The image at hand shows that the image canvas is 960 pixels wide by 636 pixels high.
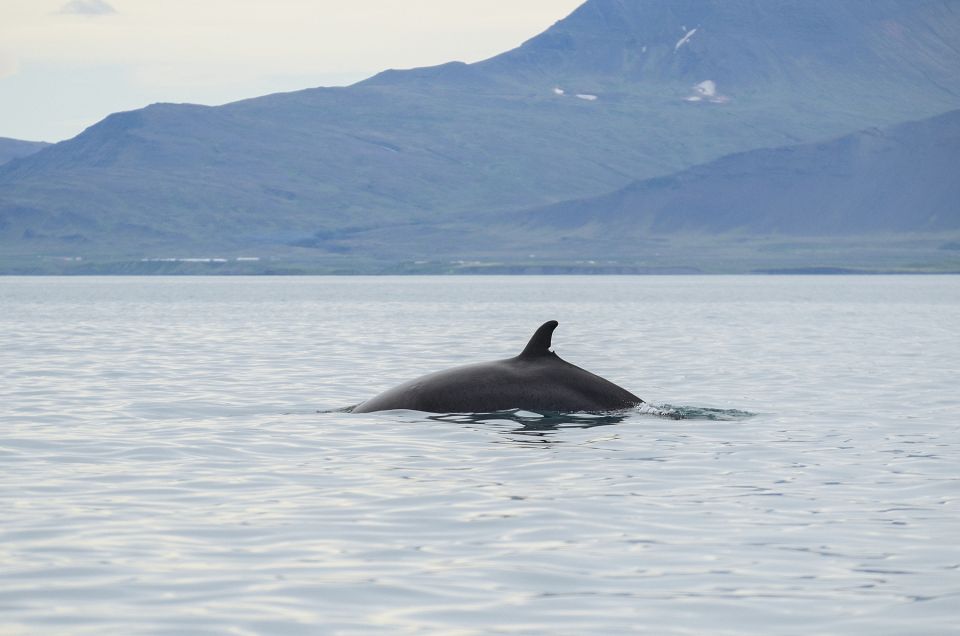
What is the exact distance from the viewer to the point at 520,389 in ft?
74.6

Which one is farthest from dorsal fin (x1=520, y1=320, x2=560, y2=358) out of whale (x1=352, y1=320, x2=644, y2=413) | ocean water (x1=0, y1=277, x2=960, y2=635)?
ocean water (x1=0, y1=277, x2=960, y2=635)

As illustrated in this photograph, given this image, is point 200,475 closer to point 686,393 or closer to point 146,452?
point 146,452

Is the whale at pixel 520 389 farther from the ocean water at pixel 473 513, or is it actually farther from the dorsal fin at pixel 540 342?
the ocean water at pixel 473 513

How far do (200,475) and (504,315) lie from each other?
7647cm

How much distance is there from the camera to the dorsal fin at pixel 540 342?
2189cm

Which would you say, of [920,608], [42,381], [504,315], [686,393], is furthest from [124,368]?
[504,315]

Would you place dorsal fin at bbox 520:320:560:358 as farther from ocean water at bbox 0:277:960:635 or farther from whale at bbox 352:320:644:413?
ocean water at bbox 0:277:960:635

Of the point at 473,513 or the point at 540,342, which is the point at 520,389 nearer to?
the point at 540,342

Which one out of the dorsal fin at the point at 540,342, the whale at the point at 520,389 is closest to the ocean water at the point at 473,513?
the whale at the point at 520,389

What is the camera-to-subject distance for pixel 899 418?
2522cm

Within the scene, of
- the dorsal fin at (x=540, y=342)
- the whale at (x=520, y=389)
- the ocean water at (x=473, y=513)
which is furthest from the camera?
the whale at (x=520, y=389)

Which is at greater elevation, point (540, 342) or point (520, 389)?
point (540, 342)

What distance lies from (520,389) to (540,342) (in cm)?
85

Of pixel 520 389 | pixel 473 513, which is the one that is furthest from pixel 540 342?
pixel 473 513
